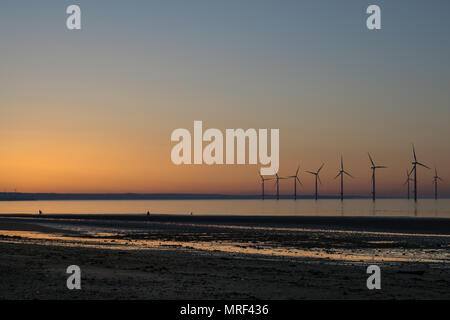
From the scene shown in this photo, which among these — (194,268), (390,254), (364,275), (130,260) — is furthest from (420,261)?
(130,260)

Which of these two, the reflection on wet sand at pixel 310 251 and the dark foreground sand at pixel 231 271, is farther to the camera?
the reflection on wet sand at pixel 310 251

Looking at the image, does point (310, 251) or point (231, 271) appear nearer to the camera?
point (231, 271)

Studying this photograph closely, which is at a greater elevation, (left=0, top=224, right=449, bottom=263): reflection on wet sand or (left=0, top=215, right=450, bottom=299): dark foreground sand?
(left=0, top=215, right=450, bottom=299): dark foreground sand

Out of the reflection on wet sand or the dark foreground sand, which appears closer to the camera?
the dark foreground sand

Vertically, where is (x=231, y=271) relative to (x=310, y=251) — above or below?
above

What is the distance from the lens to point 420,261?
32625 millimetres

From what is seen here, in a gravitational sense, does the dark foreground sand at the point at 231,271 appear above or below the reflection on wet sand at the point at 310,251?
above
